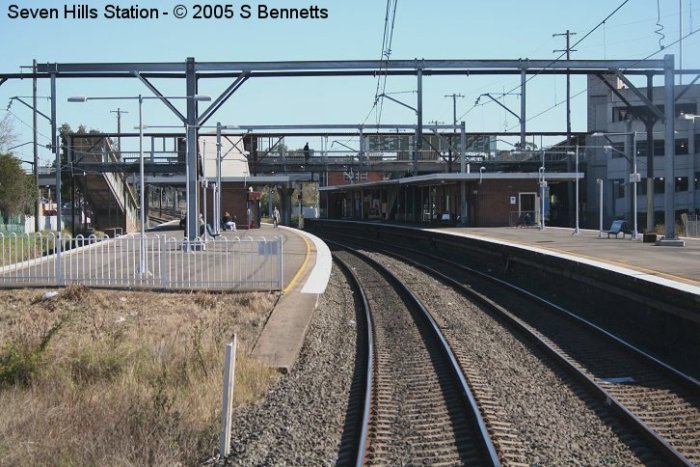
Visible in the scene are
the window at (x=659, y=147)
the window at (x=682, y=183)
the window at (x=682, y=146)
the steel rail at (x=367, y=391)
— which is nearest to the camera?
the steel rail at (x=367, y=391)

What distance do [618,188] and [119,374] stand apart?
5718cm

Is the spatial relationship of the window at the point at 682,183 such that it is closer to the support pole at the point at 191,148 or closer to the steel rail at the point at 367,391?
the support pole at the point at 191,148

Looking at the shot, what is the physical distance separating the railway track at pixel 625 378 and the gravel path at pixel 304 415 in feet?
9.54

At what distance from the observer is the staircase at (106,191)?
43.8m

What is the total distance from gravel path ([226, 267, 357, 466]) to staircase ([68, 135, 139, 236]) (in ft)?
111

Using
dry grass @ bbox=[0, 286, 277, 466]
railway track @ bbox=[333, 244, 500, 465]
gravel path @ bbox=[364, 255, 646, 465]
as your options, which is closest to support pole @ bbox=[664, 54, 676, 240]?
gravel path @ bbox=[364, 255, 646, 465]

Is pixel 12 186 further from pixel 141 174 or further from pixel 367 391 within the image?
pixel 367 391

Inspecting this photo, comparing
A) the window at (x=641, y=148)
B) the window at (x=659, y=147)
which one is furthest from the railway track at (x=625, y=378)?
the window at (x=641, y=148)

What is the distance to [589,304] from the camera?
1789 cm

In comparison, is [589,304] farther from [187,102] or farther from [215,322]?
[187,102]

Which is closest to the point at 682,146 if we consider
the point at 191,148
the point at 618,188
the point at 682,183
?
the point at 682,183

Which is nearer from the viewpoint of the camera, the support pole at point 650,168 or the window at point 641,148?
the support pole at point 650,168

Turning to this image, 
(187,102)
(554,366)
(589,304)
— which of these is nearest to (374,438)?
(554,366)

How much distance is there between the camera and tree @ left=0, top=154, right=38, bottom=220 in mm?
39469
